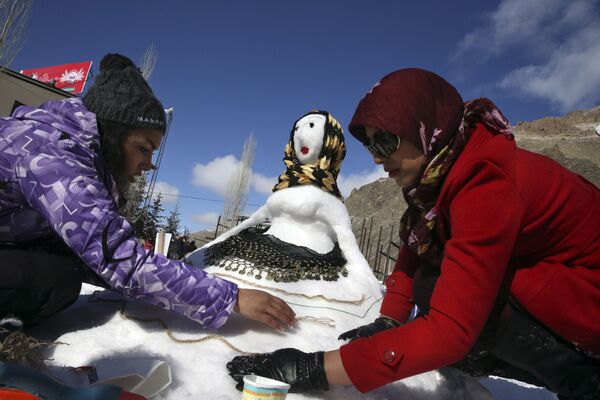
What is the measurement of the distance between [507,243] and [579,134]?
2564 inches

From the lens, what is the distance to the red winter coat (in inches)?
44.8

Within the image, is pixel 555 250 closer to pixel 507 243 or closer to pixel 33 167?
pixel 507 243

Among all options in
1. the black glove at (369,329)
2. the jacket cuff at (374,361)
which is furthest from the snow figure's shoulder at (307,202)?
the jacket cuff at (374,361)

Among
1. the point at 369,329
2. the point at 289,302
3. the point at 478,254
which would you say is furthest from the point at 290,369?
the point at 289,302

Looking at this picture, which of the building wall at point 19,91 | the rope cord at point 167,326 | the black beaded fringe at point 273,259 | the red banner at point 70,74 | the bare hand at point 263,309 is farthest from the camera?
the red banner at point 70,74

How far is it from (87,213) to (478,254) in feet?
4.13

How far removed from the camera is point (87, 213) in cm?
139

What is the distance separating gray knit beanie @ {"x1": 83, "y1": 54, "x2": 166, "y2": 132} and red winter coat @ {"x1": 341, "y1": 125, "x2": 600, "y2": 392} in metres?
1.22

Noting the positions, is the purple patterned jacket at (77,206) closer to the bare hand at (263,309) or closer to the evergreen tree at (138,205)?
the bare hand at (263,309)

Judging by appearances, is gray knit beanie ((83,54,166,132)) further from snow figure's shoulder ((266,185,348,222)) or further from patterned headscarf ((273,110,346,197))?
patterned headscarf ((273,110,346,197))

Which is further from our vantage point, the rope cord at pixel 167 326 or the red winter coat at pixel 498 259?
the rope cord at pixel 167 326

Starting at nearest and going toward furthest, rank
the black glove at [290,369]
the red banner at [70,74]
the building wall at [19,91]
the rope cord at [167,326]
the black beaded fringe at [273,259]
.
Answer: the black glove at [290,369]
the rope cord at [167,326]
the black beaded fringe at [273,259]
the building wall at [19,91]
the red banner at [70,74]

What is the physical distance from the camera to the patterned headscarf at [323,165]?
3.03 m

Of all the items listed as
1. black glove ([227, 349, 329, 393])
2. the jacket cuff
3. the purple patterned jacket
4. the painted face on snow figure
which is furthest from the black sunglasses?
the painted face on snow figure
